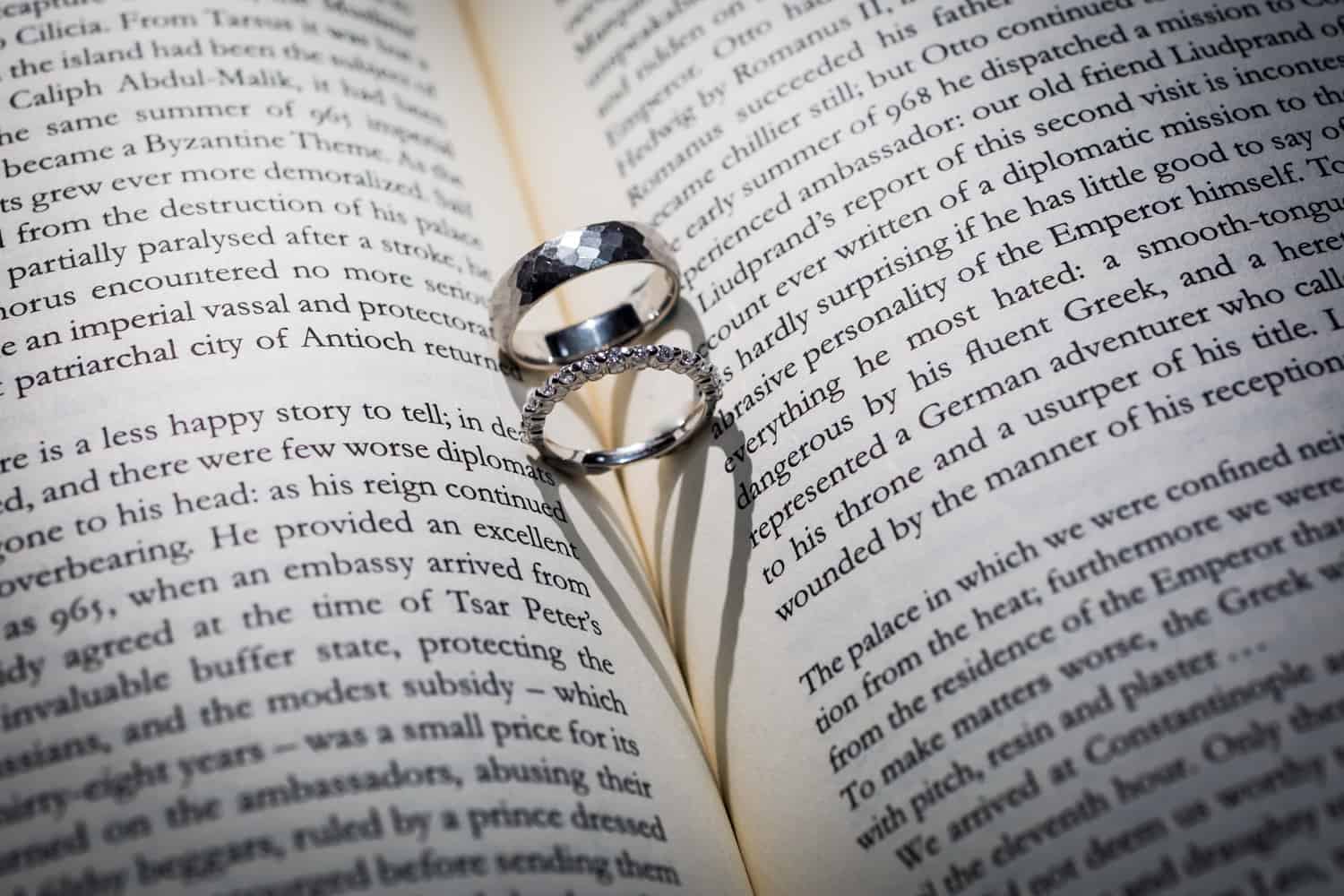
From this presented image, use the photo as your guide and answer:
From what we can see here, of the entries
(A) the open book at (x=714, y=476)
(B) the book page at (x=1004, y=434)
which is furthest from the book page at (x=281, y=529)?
(B) the book page at (x=1004, y=434)

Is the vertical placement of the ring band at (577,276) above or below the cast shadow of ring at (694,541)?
above

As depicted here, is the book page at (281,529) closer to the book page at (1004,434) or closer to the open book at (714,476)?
the open book at (714,476)

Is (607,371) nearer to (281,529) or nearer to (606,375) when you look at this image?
(606,375)

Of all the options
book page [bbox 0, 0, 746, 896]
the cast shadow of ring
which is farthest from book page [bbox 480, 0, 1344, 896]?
book page [bbox 0, 0, 746, 896]

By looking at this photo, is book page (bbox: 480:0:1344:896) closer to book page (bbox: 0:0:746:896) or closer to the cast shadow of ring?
the cast shadow of ring

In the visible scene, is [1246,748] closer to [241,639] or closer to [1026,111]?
[1026,111]

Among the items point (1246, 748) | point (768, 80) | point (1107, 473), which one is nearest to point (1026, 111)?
point (768, 80)
